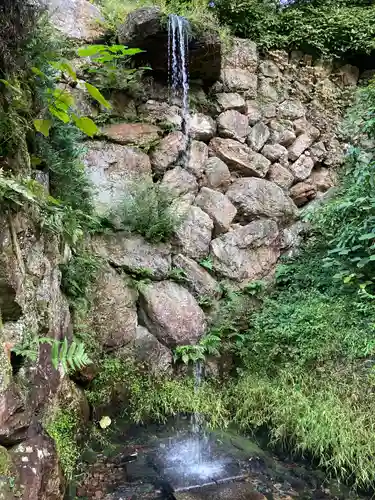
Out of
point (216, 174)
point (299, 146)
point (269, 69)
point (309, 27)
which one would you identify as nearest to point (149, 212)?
point (216, 174)

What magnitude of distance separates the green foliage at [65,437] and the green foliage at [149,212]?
7.52ft

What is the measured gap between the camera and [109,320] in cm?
427

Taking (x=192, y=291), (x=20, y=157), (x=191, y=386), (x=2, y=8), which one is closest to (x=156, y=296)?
(x=192, y=291)

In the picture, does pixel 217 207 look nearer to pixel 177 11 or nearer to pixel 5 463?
pixel 177 11

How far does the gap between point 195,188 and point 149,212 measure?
1.02 metres

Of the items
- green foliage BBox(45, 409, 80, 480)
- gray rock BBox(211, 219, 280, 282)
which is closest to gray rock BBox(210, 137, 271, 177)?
gray rock BBox(211, 219, 280, 282)

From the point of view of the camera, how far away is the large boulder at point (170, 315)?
451 centimetres

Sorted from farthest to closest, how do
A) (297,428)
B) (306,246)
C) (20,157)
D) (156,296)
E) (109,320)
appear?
(306,246), (156,296), (109,320), (297,428), (20,157)

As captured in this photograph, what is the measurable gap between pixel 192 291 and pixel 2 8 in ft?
11.3

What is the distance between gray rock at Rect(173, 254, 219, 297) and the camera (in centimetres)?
498

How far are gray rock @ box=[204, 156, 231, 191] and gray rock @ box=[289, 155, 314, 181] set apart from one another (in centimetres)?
119

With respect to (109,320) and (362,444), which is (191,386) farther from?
(362,444)

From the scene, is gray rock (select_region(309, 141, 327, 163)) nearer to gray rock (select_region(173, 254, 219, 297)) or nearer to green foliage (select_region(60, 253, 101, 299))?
gray rock (select_region(173, 254, 219, 297))

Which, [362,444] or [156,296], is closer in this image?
[362,444]
